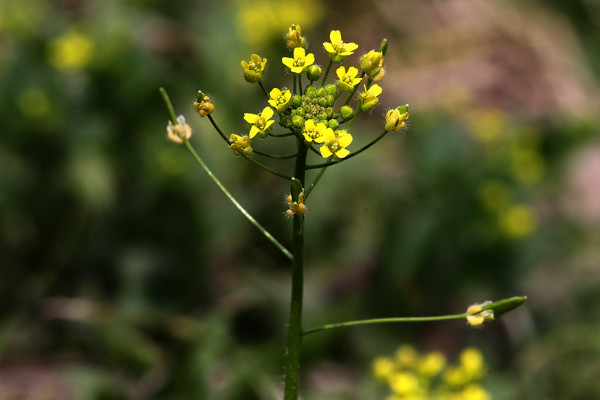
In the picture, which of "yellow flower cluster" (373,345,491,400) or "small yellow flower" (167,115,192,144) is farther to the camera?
"yellow flower cluster" (373,345,491,400)

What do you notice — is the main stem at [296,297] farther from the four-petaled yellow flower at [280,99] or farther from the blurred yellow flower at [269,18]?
the blurred yellow flower at [269,18]

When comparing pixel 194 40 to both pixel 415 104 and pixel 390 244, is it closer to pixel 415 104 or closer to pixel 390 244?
pixel 415 104

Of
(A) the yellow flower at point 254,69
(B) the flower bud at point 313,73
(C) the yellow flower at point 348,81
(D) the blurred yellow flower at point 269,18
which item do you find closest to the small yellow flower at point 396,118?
(C) the yellow flower at point 348,81

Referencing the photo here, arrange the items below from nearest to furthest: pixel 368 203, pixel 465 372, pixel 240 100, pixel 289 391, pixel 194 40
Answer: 1. pixel 289 391
2. pixel 465 372
3. pixel 368 203
4. pixel 240 100
5. pixel 194 40

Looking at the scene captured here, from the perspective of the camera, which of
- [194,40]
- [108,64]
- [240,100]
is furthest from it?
[194,40]

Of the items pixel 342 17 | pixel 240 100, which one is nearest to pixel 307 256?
pixel 240 100

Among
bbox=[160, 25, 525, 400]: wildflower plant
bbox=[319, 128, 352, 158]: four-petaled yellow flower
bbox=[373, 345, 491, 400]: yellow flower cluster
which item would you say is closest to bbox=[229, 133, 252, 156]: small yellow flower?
bbox=[160, 25, 525, 400]: wildflower plant

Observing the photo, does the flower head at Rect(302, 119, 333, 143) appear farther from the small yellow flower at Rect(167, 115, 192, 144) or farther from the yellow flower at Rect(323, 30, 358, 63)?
the small yellow flower at Rect(167, 115, 192, 144)
